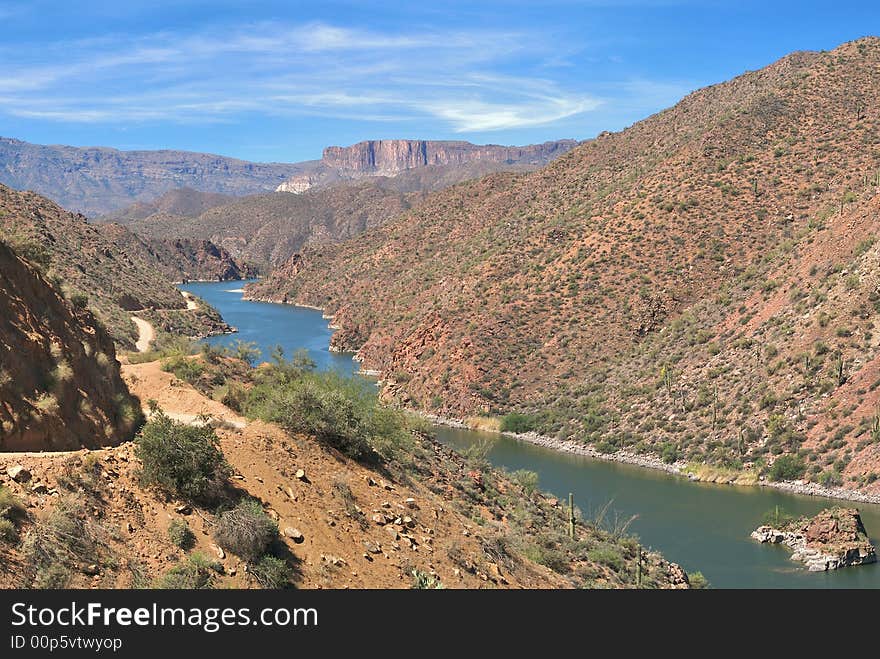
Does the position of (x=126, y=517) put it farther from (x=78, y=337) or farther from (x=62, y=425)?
(x=78, y=337)

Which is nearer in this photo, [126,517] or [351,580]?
[126,517]

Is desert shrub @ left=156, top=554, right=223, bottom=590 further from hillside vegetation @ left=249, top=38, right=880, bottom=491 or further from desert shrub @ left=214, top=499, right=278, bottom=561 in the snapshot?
hillside vegetation @ left=249, top=38, right=880, bottom=491

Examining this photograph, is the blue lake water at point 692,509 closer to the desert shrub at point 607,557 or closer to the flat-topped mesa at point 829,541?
the flat-topped mesa at point 829,541

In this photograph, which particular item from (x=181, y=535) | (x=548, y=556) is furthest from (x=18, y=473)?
(x=548, y=556)

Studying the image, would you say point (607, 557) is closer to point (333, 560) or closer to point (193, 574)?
point (333, 560)

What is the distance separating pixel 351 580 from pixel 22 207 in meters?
96.0

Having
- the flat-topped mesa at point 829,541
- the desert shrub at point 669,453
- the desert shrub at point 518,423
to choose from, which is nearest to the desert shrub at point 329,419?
the flat-topped mesa at point 829,541

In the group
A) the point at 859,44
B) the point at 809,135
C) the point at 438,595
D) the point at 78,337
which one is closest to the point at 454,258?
the point at 809,135

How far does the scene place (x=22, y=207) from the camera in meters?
93.9

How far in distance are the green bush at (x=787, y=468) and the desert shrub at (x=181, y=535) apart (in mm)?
39064

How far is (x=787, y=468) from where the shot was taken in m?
43.7

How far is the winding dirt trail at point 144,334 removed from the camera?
64188mm

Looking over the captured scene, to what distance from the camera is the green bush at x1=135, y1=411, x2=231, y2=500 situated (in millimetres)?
13547

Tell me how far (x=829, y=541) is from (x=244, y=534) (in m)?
29.1
